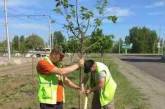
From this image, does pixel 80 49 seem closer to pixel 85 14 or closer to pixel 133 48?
pixel 85 14

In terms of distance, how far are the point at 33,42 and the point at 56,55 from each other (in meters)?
132

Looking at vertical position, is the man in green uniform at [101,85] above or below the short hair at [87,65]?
below

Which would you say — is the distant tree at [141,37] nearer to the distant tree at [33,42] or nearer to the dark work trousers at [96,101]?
the distant tree at [33,42]

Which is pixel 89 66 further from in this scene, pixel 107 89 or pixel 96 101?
pixel 96 101

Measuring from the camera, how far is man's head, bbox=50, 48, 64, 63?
7746 mm

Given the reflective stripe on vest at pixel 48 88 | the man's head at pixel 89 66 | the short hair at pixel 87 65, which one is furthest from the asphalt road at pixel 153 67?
the reflective stripe on vest at pixel 48 88

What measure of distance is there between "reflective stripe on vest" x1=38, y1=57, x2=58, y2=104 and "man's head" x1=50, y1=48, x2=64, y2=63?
286 mm

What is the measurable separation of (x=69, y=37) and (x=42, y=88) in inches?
124

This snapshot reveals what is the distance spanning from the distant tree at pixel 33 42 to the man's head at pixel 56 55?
5031 inches

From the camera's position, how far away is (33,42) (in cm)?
13925

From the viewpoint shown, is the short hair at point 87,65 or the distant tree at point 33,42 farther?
the distant tree at point 33,42

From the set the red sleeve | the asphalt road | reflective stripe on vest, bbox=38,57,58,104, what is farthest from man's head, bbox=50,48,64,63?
the asphalt road

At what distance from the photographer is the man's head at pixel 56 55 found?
775 cm

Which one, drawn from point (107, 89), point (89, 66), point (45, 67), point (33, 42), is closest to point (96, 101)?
point (107, 89)
